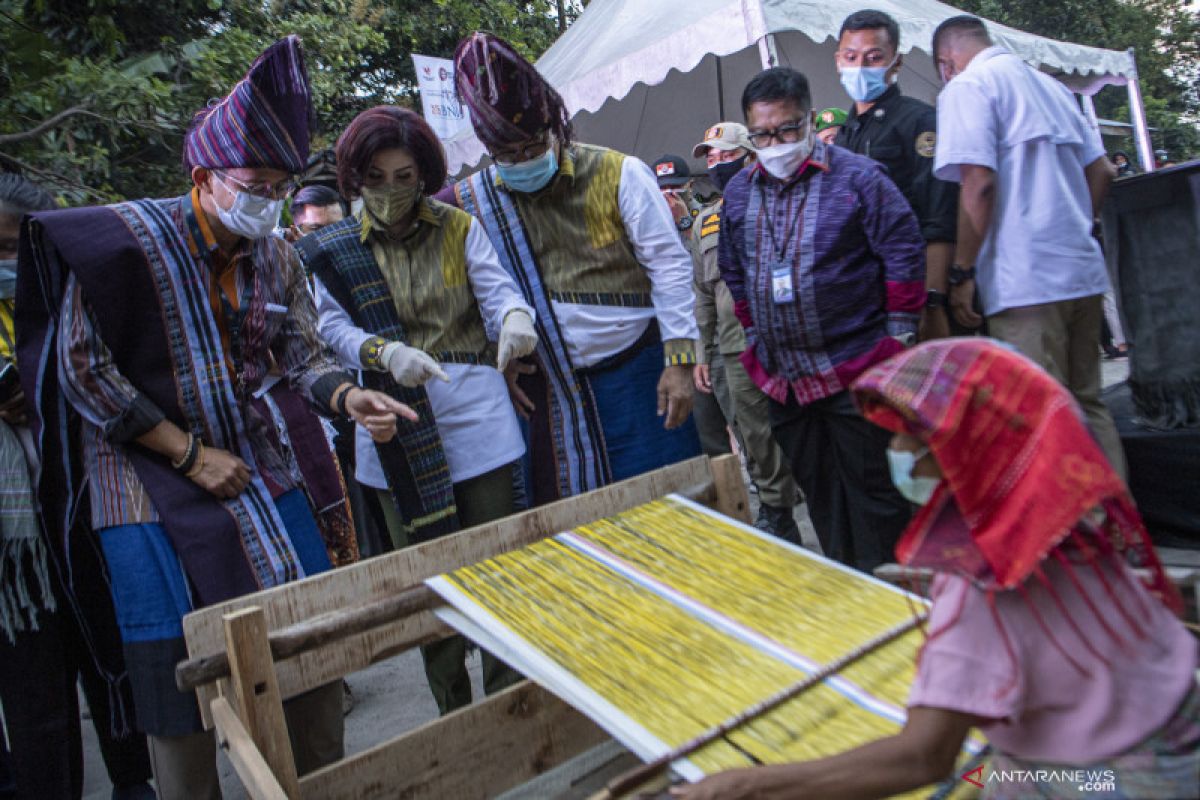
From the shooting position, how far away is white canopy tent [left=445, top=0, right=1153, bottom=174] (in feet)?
19.4

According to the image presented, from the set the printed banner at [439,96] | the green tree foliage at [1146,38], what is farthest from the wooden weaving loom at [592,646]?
the green tree foliage at [1146,38]

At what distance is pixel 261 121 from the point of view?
220cm

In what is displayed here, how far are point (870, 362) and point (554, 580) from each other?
4.76ft

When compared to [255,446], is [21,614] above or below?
below

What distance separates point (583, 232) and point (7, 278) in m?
1.57

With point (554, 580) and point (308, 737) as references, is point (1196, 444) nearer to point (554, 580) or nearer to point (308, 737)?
point (554, 580)

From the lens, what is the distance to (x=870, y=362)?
2.96 m

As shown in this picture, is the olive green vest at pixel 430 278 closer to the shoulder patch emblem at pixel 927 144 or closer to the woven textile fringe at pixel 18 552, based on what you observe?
the woven textile fringe at pixel 18 552

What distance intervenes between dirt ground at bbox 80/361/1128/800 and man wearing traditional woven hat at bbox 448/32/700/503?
1.07 meters

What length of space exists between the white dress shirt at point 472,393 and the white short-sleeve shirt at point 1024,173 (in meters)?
1.64

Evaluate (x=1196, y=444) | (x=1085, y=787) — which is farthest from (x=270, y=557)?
(x=1196, y=444)

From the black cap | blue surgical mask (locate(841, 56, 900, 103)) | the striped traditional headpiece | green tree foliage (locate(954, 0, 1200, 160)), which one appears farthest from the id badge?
green tree foliage (locate(954, 0, 1200, 160))

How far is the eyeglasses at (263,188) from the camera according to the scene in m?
2.21

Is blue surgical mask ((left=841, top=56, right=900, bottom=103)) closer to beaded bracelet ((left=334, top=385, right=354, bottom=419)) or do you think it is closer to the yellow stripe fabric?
beaded bracelet ((left=334, top=385, right=354, bottom=419))
